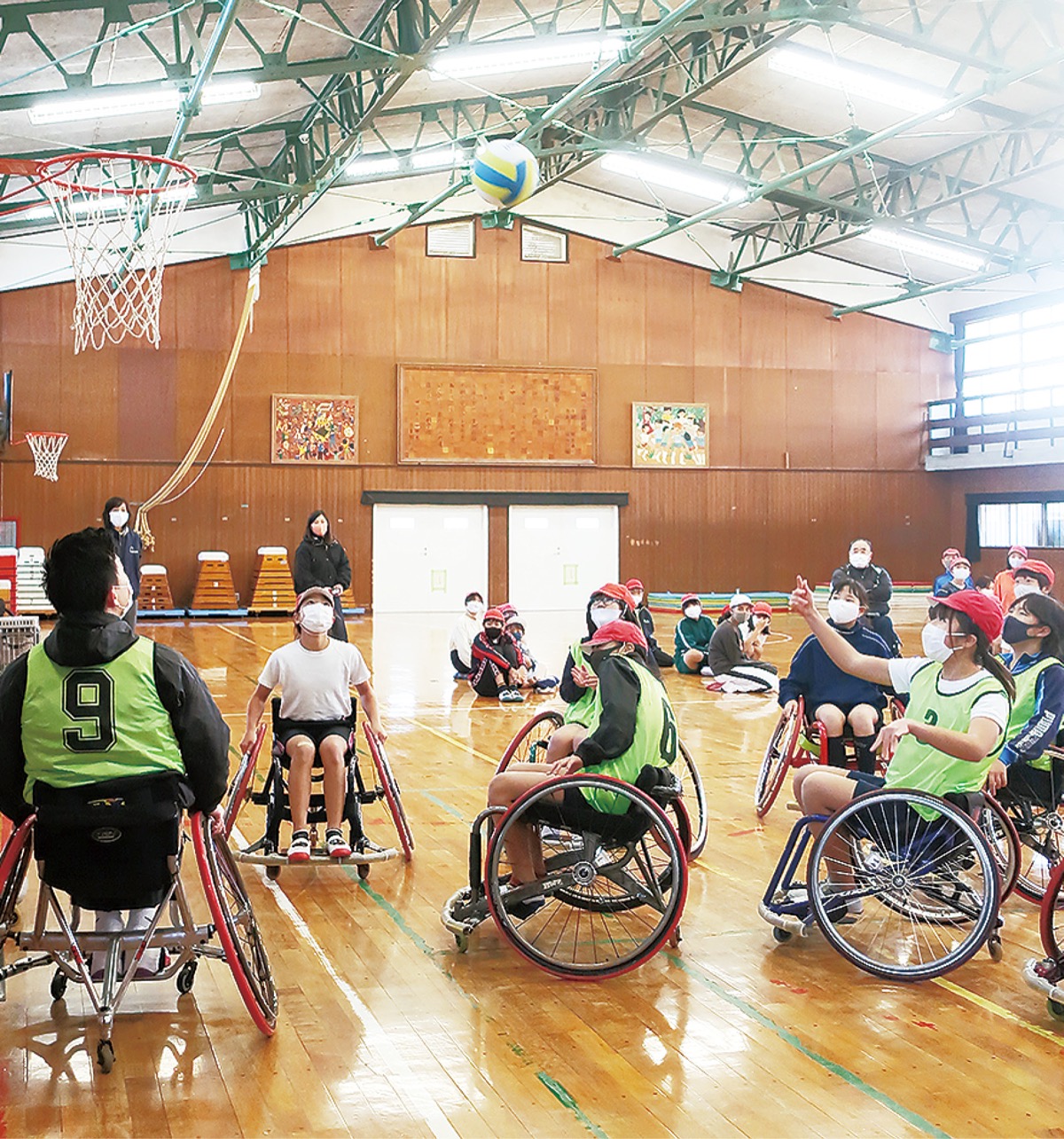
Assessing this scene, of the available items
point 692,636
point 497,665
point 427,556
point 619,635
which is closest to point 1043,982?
point 619,635

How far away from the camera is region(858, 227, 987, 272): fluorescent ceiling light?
69.7ft

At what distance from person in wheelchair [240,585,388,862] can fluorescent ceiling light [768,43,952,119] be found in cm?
1196

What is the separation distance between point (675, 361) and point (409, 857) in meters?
19.6

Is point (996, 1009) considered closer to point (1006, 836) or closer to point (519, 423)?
point (1006, 836)

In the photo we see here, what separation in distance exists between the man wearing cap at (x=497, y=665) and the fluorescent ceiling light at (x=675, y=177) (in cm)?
1031

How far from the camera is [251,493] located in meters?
22.3

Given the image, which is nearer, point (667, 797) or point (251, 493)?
point (667, 797)

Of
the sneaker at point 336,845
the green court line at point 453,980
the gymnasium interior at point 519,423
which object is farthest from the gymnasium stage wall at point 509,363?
the green court line at point 453,980

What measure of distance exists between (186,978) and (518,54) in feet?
40.7

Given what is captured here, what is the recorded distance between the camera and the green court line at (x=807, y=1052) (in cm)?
308

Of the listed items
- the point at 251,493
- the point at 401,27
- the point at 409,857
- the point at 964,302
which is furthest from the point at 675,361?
the point at 409,857

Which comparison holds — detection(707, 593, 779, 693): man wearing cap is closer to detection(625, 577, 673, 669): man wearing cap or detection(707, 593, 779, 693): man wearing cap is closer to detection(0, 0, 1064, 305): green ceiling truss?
detection(625, 577, 673, 669): man wearing cap

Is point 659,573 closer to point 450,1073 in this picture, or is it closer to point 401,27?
point 401,27

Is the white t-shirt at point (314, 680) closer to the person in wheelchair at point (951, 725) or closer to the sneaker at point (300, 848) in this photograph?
the sneaker at point (300, 848)
